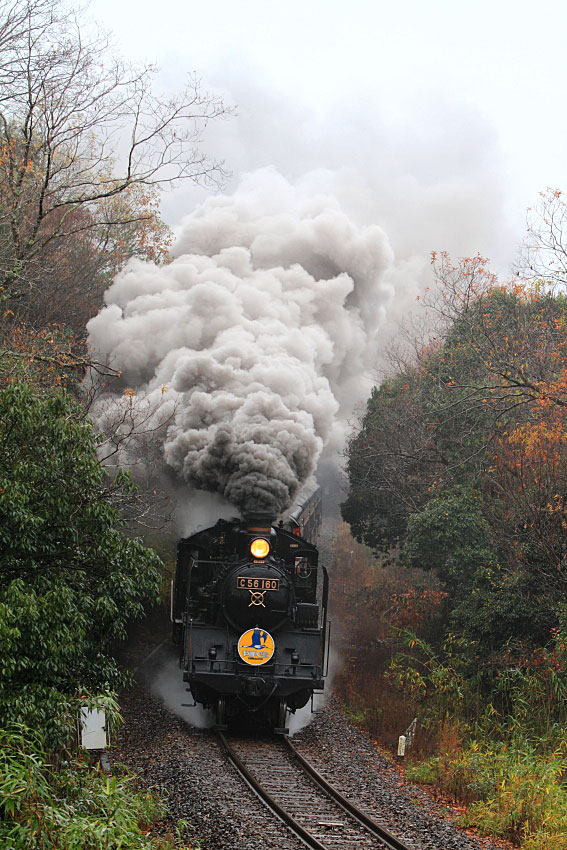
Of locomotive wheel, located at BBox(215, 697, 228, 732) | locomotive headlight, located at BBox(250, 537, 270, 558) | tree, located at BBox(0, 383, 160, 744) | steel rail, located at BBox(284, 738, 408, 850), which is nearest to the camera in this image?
steel rail, located at BBox(284, 738, 408, 850)

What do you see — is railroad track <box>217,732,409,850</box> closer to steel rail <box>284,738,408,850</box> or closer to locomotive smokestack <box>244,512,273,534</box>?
steel rail <box>284,738,408,850</box>

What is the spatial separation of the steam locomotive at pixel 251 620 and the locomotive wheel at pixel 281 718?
0.02 m

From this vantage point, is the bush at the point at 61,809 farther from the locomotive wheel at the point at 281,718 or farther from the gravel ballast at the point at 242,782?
the locomotive wheel at the point at 281,718

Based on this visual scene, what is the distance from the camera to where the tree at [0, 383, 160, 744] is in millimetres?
7984

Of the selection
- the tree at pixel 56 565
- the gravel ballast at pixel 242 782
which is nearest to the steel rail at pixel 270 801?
the gravel ballast at pixel 242 782

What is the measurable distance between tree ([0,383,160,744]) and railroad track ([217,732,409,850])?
2.29 m

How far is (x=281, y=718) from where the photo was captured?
12.1 meters

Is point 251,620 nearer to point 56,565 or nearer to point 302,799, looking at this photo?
point 302,799

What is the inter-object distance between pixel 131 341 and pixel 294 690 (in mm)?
9776

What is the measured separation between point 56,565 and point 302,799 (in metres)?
4.00

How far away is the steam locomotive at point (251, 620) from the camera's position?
1123 cm

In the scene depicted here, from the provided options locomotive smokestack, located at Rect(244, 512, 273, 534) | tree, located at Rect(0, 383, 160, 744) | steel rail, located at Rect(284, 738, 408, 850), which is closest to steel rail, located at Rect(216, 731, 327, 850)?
steel rail, located at Rect(284, 738, 408, 850)

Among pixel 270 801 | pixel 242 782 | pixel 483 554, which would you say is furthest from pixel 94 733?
pixel 483 554

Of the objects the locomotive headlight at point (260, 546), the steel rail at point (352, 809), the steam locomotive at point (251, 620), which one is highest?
the locomotive headlight at point (260, 546)
